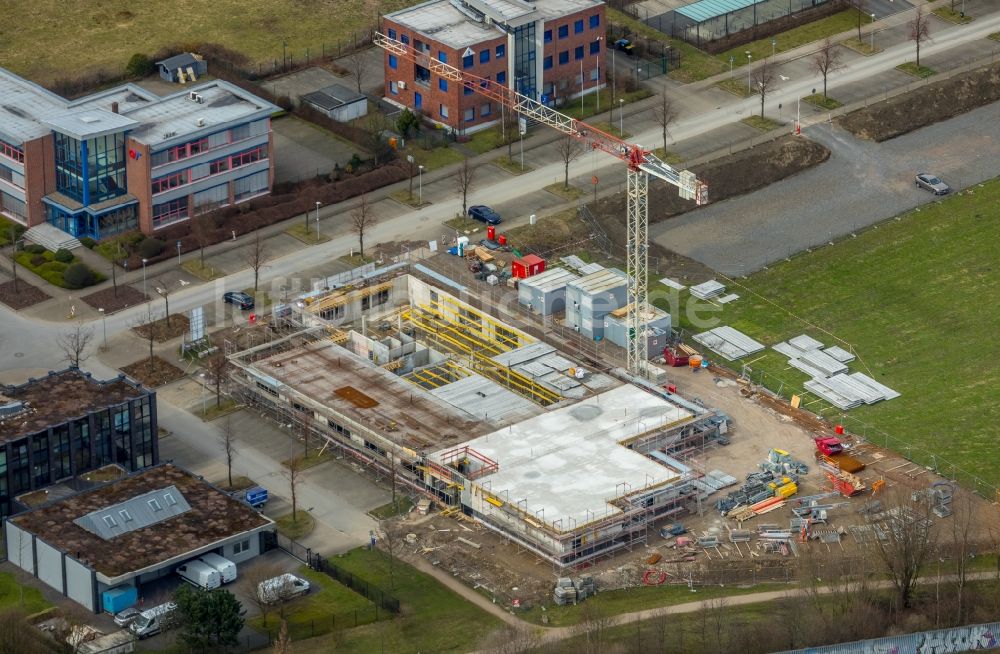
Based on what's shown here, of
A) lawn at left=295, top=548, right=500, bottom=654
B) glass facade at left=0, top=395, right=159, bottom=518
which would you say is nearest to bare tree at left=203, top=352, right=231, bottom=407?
glass facade at left=0, top=395, right=159, bottom=518

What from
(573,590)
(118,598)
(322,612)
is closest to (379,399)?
(322,612)

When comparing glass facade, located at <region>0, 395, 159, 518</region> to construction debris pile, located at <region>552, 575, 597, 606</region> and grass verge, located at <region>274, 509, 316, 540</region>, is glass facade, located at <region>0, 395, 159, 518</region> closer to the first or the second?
grass verge, located at <region>274, 509, 316, 540</region>

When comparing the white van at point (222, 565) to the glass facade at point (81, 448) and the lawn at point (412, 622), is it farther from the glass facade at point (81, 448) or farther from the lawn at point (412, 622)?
the glass facade at point (81, 448)

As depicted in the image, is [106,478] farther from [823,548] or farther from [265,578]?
[823,548]

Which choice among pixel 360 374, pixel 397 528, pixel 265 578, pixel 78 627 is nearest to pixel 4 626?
pixel 78 627

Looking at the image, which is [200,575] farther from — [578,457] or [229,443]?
[578,457]

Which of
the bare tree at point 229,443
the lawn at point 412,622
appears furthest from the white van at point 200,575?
the bare tree at point 229,443
